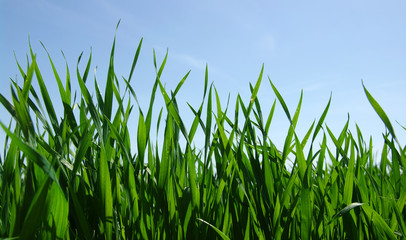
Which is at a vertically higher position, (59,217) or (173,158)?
(173,158)

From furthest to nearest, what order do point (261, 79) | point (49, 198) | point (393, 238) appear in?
1. point (261, 79)
2. point (393, 238)
3. point (49, 198)

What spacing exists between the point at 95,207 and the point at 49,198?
0.65 feet

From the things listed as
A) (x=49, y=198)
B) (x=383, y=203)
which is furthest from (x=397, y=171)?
(x=49, y=198)

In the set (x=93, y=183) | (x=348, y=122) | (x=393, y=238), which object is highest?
(x=348, y=122)

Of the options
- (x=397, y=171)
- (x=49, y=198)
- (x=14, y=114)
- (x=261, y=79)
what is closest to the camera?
(x=49, y=198)

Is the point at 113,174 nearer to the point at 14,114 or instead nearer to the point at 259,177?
the point at 14,114

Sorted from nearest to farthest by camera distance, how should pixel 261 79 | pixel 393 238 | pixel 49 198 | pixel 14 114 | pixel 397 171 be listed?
1. pixel 49 198
2. pixel 14 114
3. pixel 393 238
4. pixel 261 79
5. pixel 397 171

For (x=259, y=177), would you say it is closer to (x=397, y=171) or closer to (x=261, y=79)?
(x=261, y=79)

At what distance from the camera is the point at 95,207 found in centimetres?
71

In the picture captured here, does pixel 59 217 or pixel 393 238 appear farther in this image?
pixel 393 238

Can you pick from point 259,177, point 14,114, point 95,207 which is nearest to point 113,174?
point 95,207

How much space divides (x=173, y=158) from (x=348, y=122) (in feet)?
1.50

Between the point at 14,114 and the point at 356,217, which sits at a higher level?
the point at 14,114

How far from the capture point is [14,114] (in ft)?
2.06
